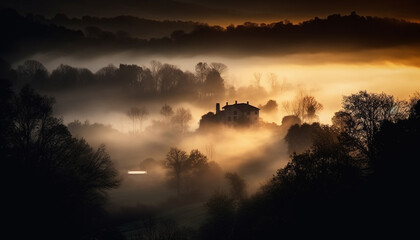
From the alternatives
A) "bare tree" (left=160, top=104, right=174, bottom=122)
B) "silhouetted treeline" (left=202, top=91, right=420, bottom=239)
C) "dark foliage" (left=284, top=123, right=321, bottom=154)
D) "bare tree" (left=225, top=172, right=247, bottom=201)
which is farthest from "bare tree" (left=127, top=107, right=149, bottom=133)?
"silhouetted treeline" (left=202, top=91, right=420, bottom=239)

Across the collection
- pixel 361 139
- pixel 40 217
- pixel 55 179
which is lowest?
pixel 40 217

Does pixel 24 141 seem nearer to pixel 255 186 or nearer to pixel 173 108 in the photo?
pixel 255 186

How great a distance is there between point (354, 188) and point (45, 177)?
28.9 metres

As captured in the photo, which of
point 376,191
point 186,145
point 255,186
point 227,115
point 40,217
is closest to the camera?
point 40,217

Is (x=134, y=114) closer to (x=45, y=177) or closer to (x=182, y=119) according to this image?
(x=182, y=119)

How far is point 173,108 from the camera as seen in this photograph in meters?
181

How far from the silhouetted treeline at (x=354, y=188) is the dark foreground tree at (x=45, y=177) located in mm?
18223

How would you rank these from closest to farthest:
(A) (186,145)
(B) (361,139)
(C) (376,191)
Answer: (C) (376,191) → (B) (361,139) → (A) (186,145)

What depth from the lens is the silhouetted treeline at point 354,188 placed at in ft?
148

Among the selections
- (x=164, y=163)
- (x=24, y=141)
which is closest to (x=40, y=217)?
(x=24, y=141)

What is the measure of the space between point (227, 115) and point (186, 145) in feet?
56.7

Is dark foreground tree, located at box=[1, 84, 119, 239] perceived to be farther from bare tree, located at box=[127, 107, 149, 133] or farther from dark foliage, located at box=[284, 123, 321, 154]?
bare tree, located at box=[127, 107, 149, 133]

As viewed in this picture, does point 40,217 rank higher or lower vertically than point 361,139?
lower

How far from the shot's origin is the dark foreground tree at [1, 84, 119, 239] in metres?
43.3
